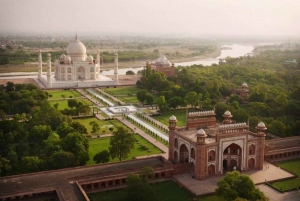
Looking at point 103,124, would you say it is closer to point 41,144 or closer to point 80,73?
point 41,144

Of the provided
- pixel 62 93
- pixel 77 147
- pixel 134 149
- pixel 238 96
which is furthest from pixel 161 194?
pixel 62 93

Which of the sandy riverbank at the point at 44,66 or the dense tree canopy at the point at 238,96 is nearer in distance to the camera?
the dense tree canopy at the point at 238,96

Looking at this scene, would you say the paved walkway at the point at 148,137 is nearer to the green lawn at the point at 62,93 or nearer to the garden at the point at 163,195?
the garden at the point at 163,195

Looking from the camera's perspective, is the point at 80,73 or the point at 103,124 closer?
the point at 103,124

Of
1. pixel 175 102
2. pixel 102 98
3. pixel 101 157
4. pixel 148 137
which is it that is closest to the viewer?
pixel 101 157

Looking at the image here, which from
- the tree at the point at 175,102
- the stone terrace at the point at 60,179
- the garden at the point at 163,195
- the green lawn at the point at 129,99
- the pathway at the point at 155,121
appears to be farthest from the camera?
the green lawn at the point at 129,99

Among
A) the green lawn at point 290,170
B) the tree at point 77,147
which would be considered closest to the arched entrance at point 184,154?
the green lawn at point 290,170

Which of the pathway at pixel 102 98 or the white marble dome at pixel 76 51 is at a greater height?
the white marble dome at pixel 76 51
